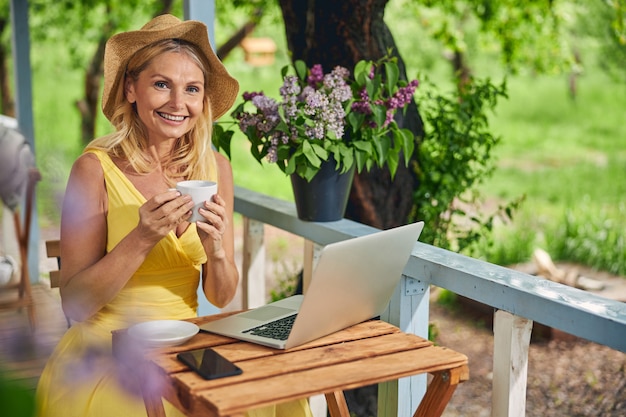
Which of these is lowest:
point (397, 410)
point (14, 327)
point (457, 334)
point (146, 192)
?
point (457, 334)

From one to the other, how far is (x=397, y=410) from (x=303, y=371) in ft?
2.28

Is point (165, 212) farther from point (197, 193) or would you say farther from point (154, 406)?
point (154, 406)

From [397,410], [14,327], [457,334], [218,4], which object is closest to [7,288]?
[14,327]

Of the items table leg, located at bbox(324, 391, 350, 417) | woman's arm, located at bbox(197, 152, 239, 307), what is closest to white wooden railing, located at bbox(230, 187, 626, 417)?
table leg, located at bbox(324, 391, 350, 417)

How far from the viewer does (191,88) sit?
1.99m

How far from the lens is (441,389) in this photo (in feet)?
5.20

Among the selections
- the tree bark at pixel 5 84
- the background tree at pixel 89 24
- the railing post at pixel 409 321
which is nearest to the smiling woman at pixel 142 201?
the railing post at pixel 409 321

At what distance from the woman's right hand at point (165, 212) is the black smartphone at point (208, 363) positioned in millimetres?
298

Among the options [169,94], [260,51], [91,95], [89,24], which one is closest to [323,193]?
[169,94]

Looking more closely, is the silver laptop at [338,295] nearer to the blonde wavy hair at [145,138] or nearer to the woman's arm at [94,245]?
the woman's arm at [94,245]

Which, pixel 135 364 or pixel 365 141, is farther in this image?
pixel 365 141

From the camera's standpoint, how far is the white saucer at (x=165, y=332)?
1.54 meters

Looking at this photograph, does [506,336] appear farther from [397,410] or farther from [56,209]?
[56,209]

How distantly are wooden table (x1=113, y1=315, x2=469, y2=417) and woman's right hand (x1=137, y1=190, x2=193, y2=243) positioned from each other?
24 centimetres
